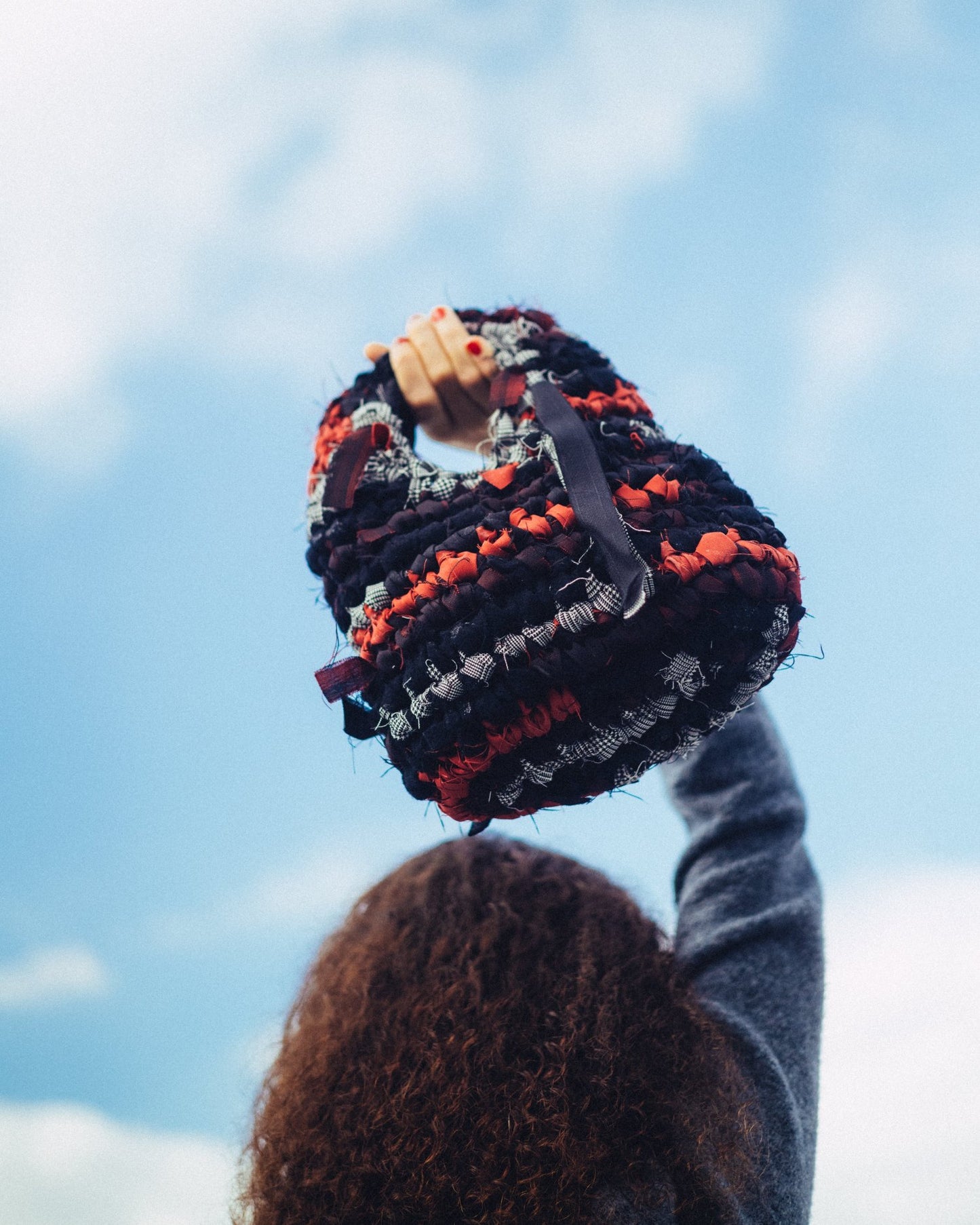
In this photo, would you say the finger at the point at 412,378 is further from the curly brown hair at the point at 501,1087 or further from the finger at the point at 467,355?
the curly brown hair at the point at 501,1087

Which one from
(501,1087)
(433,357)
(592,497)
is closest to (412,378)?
(433,357)

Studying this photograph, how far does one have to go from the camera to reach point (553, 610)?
1.50 ft

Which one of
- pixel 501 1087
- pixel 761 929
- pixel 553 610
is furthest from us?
pixel 761 929

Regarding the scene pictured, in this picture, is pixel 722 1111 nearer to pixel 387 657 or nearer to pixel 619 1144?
pixel 619 1144

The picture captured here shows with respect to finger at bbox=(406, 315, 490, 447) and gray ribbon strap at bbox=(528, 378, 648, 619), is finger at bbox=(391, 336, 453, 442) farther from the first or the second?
gray ribbon strap at bbox=(528, 378, 648, 619)

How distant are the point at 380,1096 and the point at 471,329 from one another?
1.59ft

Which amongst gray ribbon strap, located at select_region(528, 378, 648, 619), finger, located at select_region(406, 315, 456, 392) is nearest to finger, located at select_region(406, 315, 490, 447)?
finger, located at select_region(406, 315, 456, 392)

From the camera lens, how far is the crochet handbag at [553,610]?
1.49 feet

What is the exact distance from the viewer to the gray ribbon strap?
438mm

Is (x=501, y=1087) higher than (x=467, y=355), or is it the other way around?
(x=467, y=355)

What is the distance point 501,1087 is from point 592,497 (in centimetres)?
37

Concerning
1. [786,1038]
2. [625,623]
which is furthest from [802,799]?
[625,623]

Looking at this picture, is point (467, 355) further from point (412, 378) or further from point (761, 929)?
point (761, 929)

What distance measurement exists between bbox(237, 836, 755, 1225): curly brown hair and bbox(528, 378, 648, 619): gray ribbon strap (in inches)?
13.1
